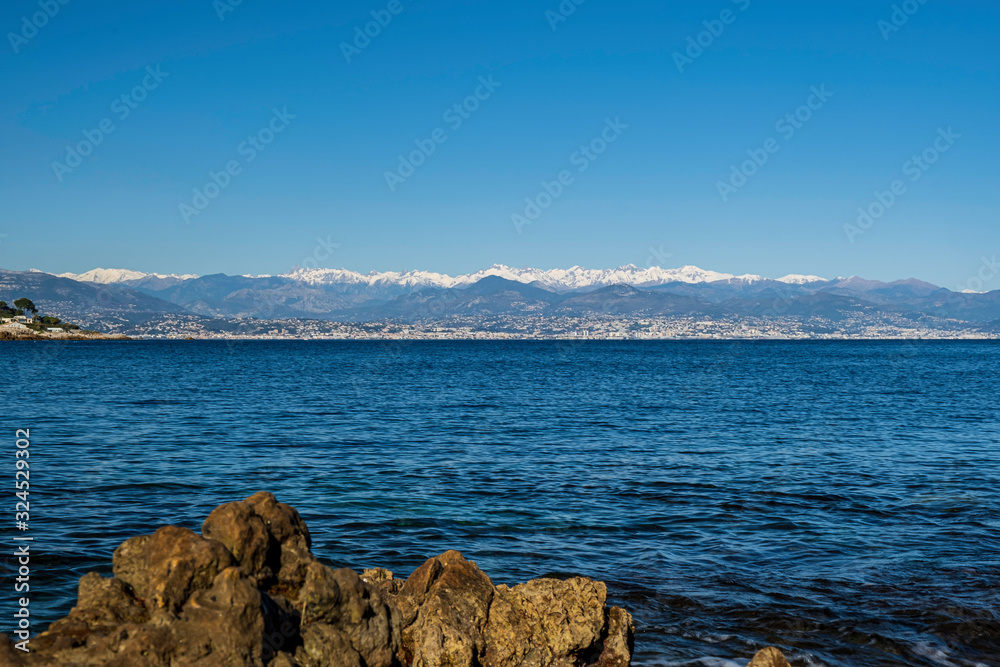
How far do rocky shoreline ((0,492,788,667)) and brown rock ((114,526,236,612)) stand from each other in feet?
0.04

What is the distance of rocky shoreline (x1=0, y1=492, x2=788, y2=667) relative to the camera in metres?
7.35

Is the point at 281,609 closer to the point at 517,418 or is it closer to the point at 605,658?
the point at 605,658

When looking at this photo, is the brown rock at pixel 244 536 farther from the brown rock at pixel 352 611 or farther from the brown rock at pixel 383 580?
the brown rock at pixel 383 580

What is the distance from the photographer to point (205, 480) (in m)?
24.3

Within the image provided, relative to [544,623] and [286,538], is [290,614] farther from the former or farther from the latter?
[544,623]

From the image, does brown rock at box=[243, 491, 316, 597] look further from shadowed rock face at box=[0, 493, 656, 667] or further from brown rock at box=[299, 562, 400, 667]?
brown rock at box=[299, 562, 400, 667]

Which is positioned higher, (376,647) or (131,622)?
(131,622)

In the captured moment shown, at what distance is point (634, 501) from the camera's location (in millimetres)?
22312

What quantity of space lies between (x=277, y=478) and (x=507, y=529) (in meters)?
9.65

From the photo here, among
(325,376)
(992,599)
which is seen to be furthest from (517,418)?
(325,376)

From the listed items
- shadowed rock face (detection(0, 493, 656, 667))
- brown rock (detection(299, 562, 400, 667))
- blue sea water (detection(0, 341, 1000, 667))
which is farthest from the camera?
blue sea water (detection(0, 341, 1000, 667))

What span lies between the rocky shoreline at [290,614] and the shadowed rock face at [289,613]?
2 cm

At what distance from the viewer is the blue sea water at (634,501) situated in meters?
13.6

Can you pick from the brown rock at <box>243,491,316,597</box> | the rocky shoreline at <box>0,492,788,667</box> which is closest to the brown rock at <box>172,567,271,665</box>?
the rocky shoreline at <box>0,492,788,667</box>
